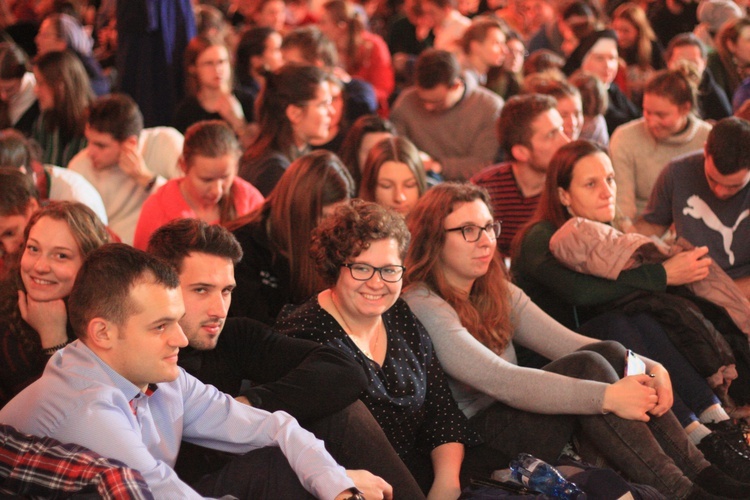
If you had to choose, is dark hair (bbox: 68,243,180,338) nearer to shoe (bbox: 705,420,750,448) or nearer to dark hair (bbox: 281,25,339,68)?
shoe (bbox: 705,420,750,448)

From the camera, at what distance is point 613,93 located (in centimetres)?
635

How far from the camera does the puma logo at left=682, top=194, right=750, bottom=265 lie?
13.4ft

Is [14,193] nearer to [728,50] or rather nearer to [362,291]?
[362,291]

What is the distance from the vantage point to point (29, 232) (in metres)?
2.99

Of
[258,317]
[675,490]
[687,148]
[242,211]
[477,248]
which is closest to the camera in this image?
[675,490]

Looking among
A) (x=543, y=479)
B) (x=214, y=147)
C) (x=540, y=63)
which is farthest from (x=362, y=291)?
(x=540, y=63)

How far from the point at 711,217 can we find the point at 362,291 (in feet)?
6.08

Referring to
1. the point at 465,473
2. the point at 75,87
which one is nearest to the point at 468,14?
the point at 75,87

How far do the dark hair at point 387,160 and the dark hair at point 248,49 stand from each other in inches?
85.4

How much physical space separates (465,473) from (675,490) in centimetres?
58

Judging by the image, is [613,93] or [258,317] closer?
[258,317]

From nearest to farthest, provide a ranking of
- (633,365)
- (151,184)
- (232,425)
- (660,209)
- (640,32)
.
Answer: (232,425)
(633,365)
(660,209)
(151,184)
(640,32)

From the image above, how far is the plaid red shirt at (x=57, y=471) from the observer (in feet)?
6.49

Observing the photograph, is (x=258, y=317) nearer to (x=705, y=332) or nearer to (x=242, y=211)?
(x=242, y=211)
